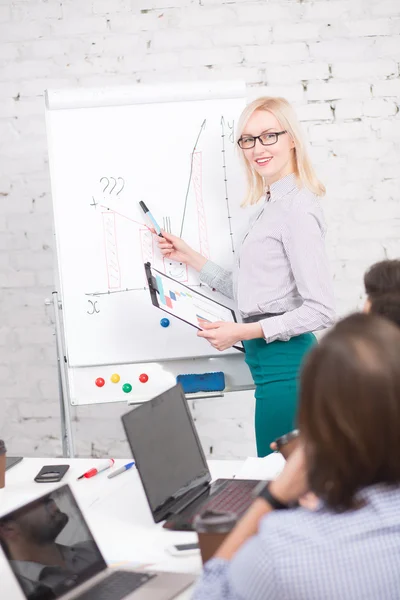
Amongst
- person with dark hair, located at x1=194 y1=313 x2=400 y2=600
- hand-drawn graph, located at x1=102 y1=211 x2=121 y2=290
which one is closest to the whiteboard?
hand-drawn graph, located at x1=102 y1=211 x2=121 y2=290

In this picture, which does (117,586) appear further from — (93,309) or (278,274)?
(93,309)

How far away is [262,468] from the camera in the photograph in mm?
Answer: 1725

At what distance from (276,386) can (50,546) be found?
1.07 metres

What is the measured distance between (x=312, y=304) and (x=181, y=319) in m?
0.45

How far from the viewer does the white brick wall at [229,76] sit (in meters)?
2.96

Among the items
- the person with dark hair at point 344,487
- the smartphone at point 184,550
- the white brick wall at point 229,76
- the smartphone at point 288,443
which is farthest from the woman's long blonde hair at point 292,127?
the person with dark hair at point 344,487

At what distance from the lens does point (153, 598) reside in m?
1.17

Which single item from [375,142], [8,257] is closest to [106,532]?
[8,257]

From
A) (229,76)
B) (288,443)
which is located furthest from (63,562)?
(229,76)

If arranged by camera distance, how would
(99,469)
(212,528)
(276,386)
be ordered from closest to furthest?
(212,528), (99,469), (276,386)

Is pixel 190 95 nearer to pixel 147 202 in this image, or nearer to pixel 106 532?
pixel 147 202

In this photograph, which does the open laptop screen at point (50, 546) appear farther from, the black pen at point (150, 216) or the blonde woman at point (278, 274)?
the black pen at point (150, 216)

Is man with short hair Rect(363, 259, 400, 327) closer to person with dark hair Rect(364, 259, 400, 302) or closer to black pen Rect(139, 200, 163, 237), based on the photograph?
person with dark hair Rect(364, 259, 400, 302)

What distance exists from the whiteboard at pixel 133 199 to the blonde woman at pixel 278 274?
24 centimetres
